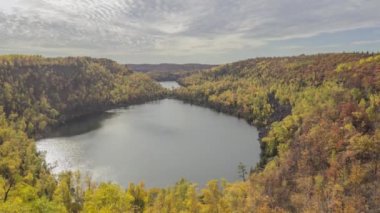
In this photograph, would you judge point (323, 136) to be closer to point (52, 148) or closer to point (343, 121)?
point (343, 121)

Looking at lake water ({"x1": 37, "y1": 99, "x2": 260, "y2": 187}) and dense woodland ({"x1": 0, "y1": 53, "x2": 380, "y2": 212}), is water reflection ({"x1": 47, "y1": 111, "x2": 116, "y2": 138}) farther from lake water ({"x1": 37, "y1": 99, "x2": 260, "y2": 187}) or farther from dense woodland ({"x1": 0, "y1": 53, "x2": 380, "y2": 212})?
dense woodland ({"x1": 0, "y1": 53, "x2": 380, "y2": 212})

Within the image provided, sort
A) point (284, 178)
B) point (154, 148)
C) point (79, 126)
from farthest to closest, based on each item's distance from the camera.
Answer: point (79, 126) < point (154, 148) < point (284, 178)

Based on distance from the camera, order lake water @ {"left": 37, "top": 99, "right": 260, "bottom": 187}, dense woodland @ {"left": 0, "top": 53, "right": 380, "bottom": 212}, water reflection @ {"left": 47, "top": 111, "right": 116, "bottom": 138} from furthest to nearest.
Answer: water reflection @ {"left": 47, "top": 111, "right": 116, "bottom": 138}, lake water @ {"left": 37, "top": 99, "right": 260, "bottom": 187}, dense woodland @ {"left": 0, "top": 53, "right": 380, "bottom": 212}

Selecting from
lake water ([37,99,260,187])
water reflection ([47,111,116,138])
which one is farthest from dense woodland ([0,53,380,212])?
water reflection ([47,111,116,138])

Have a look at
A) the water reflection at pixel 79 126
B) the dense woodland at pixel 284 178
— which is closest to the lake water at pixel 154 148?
the water reflection at pixel 79 126

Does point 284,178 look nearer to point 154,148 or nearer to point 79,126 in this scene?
point 154,148

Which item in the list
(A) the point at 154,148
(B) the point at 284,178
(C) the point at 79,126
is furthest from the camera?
(C) the point at 79,126

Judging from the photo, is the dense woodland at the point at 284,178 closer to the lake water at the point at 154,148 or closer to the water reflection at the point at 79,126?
the lake water at the point at 154,148

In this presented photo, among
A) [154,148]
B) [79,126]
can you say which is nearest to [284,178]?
[154,148]

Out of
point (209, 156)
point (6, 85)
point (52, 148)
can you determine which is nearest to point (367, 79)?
point (209, 156)
